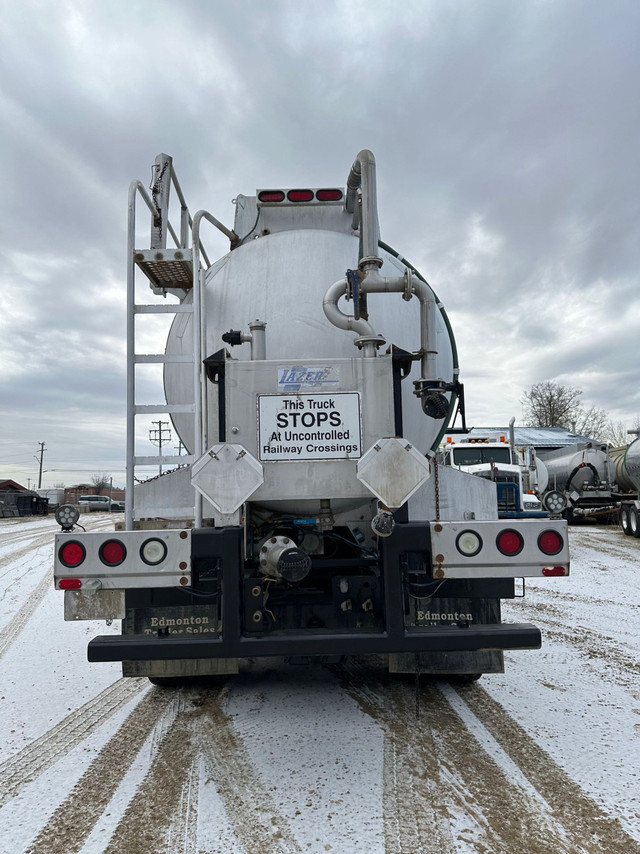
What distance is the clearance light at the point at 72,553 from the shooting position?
3.00 metres

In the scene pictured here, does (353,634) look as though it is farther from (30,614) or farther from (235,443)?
(30,614)

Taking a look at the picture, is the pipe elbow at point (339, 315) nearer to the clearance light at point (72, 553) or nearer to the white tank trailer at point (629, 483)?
the clearance light at point (72, 553)

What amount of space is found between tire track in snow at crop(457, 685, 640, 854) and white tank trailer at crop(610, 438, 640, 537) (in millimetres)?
14284

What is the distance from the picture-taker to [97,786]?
2838mm

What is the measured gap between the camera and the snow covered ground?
2.40 metres

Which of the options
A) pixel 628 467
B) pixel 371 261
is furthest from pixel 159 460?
pixel 628 467

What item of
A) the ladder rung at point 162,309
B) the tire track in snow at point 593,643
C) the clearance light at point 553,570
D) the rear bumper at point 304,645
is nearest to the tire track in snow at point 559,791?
the rear bumper at point 304,645

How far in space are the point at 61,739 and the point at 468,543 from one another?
2.64 m

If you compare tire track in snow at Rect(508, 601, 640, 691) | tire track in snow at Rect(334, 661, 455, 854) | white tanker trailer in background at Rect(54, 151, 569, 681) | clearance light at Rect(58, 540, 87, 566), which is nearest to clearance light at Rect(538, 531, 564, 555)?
white tanker trailer in background at Rect(54, 151, 569, 681)

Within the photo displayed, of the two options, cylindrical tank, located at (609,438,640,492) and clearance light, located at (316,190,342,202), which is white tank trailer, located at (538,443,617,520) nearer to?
cylindrical tank, located at (609,438,640,492)

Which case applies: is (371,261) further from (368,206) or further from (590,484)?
(590,484)

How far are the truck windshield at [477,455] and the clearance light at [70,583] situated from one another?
465 inches

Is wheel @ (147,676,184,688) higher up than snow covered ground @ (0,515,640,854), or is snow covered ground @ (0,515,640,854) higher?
wheel @ (147,676,184,688)

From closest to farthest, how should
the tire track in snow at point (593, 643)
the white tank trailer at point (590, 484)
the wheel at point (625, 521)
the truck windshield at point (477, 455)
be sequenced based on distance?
the tire track in snow at point (593, 643) < the truck windshield at point (477, 455) < the wheel at point (625, 521) < the white tank trailer at point (590, 484)
